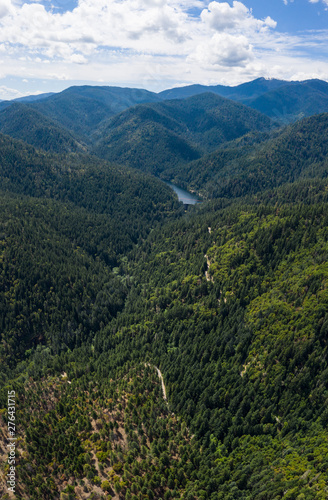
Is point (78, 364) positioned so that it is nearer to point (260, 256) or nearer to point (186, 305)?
point (186, 305)

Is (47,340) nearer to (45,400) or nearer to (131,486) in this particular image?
(45,400)

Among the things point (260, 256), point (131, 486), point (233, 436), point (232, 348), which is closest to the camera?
point (131, 486)

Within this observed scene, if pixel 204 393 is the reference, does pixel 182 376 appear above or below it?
below

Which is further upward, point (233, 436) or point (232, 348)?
point (232, 348)

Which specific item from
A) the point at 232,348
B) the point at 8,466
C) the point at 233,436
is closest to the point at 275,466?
the point at 233,436

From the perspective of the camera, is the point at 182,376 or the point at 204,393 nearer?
the point at 204,393

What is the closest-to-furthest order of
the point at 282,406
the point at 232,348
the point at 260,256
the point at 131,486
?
the point at 131,486, the point at 282,406, the point at 232,348, the point at 260,256

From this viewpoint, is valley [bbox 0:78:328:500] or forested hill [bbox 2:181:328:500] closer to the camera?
forested hill [bbox 2:181:328:500]

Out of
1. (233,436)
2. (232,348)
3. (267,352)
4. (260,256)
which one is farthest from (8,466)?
(260,256)

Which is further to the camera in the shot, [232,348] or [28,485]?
[232,348]

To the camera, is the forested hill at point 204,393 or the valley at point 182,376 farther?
the valley at point 182,376

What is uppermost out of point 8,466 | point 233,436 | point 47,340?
point 233,436
